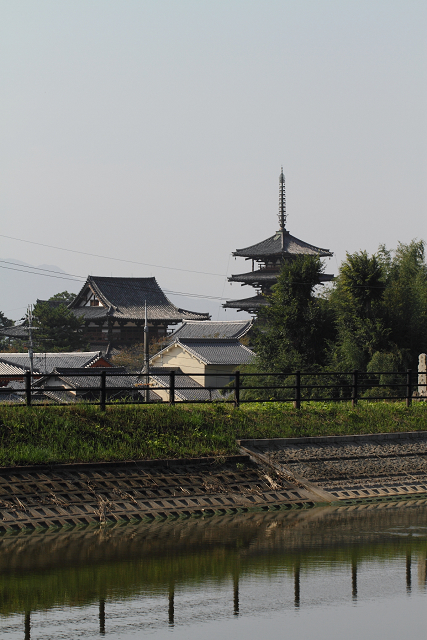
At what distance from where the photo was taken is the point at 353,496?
46.5 feet

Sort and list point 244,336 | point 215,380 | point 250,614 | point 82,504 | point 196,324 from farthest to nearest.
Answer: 1. point 196,324
2. point 244,336
3. point 215,380
4. point 82,504
5. point 250,614

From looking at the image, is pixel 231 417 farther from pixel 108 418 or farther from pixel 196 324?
pixel 196 324

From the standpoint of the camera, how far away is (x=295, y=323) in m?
36.1

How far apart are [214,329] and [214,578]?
173 ft

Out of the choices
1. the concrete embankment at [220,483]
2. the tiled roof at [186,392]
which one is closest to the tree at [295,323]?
the tiled roof at [186,392]

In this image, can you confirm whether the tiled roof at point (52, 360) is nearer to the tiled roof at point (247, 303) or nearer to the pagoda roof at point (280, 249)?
the tiled roof at point (247, 303)

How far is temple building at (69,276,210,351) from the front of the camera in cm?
7094

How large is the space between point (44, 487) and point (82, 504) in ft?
2.48

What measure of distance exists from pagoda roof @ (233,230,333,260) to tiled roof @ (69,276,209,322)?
334 inches

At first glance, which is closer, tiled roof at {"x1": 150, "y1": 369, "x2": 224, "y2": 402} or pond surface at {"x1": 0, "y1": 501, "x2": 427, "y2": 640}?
pond surface at {"x1": 0, "y1": 501, "x2": 427, "y2": 640}

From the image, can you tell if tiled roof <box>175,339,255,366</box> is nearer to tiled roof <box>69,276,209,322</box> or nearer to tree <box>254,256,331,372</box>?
tree <box>254,256,331,372</box>

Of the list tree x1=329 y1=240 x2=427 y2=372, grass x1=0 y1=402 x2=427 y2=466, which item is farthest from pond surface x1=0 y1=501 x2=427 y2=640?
tree x1=329 y1=240 x2=427 y2=372

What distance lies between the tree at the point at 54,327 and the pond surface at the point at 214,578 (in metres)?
50.9

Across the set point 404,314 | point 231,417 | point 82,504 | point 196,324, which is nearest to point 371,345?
point 404,314
